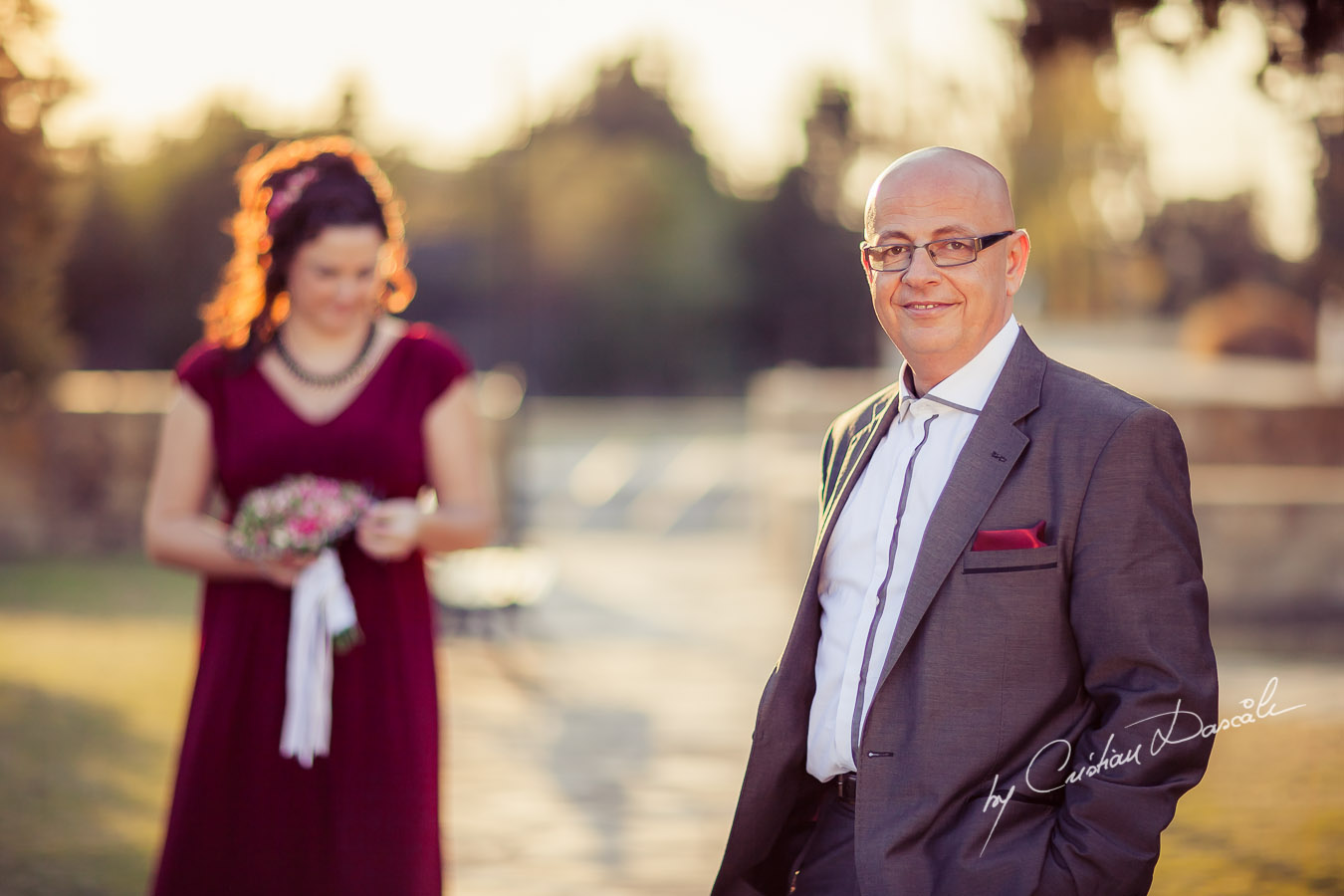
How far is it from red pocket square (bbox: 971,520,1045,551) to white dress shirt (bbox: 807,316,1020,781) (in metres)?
0.16

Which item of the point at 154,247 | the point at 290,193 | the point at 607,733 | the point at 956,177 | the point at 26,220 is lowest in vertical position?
the point at 956,177

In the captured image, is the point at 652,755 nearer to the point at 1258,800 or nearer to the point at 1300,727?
the point at 1258,800

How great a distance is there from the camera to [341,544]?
3.95 m

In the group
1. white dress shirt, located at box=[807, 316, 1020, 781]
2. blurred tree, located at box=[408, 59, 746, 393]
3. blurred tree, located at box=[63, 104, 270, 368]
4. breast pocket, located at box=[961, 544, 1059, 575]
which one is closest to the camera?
breast pocket, located at box=[961, 544, 1059, 575]

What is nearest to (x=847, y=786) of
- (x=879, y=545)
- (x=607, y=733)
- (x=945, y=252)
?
(x=879, y=545)

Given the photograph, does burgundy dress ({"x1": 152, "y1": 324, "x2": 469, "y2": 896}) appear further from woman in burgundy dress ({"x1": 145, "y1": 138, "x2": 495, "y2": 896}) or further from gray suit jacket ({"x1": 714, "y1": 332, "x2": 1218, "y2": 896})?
gray suit jacket ({"x1": 714, "y1": 332, "x2": 1218, "y2": 896})

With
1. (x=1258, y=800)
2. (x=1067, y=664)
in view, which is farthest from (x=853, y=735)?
(x=1258, y=800)

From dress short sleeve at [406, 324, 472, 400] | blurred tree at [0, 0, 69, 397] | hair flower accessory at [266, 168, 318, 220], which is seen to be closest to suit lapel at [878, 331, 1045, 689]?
dress short sleeve at [406, 324, 472, 400]

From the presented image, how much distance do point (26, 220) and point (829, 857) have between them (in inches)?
505

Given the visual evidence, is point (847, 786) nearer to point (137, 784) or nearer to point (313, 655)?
point (313, 655)

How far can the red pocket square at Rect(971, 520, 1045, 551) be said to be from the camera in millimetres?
2604

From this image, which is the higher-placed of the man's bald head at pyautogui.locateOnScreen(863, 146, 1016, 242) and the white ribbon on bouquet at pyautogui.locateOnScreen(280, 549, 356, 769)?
the man's bald head at pyautogui.locateOnScreen(863, 146, 1016, 242)

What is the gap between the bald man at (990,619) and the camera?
8.28 ft

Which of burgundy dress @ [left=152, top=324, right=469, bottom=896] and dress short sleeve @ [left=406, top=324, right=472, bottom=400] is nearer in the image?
burgundy dress @ [left=152, top=324, right=469, bottom=896]
